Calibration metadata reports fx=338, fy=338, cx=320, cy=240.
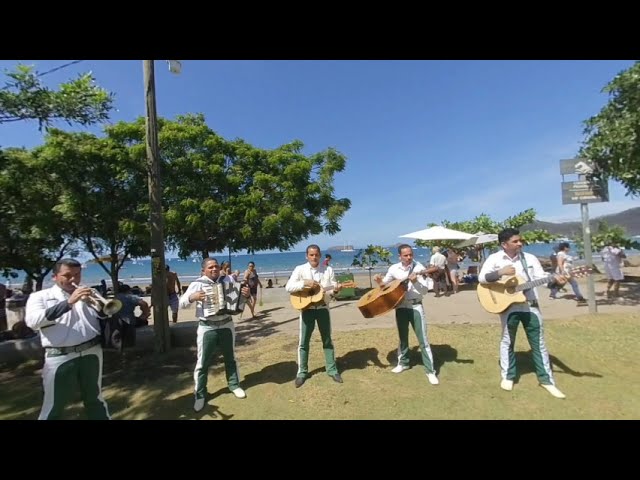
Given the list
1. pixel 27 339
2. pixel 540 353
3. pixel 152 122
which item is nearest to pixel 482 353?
pixel 540 353

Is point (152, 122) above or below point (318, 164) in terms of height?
→ below

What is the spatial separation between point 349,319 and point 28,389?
6.56 metres

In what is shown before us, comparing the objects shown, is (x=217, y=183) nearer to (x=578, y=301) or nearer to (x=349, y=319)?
(x=349, y=319)

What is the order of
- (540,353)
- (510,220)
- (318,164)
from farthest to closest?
(510,220), (318,164), (540,353)

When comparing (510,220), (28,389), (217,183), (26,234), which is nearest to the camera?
(28,389)

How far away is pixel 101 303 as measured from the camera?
340cm

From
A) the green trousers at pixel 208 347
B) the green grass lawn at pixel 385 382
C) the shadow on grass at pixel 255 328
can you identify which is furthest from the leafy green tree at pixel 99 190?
the green trousers at pixel 208 347

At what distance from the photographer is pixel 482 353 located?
5.74 metres

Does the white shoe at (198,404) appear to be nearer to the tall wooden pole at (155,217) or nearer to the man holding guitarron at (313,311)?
the man holding guitarron at (313,311)

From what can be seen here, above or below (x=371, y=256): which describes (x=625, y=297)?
below

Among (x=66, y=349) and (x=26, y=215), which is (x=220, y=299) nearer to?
(x=66, y=349)

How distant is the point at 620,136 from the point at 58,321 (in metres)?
10.0

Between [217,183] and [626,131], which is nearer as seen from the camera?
[626,131]

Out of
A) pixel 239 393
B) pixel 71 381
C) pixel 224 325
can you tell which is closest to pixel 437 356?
pixel 239 393
